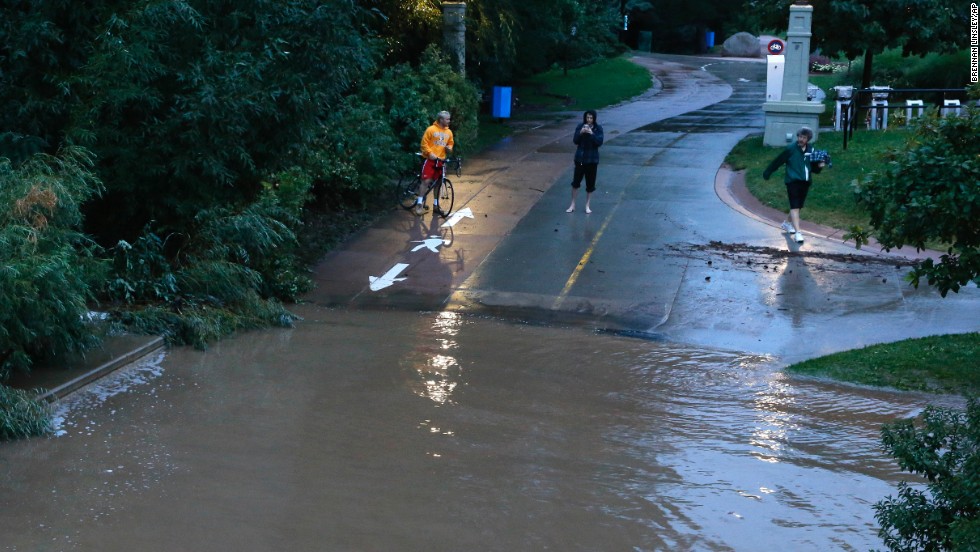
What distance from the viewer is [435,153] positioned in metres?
16.5

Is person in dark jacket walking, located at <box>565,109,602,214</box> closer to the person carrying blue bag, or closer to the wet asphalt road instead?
the wet asphalt road

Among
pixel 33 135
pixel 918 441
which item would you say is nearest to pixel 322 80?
pixel 33 135

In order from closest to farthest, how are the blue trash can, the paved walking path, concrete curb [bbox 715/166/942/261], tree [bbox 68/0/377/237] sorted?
1. tree [bbox 68/0/377/237]
2. the paved walking path
3. concrete curb [bbox 715/166/942/261]
4. the blue trash can

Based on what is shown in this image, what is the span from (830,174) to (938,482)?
14681mm

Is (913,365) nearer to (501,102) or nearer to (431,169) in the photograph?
(431,169)

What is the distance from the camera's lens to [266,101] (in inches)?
441

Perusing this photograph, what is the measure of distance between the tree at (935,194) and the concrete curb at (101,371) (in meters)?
6.45

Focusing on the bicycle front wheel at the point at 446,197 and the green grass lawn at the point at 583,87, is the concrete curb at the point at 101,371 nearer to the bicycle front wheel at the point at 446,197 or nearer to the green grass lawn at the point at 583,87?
the bicycle front wheel at the point at 446,197

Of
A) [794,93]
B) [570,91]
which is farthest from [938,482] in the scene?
[570,91]

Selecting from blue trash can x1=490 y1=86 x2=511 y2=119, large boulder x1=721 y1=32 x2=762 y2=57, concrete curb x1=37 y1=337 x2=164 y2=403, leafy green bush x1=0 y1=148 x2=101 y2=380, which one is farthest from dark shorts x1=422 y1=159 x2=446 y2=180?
large boulder x1=721 y1=32 x2=762 y2=57

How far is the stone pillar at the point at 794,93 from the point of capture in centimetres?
2127

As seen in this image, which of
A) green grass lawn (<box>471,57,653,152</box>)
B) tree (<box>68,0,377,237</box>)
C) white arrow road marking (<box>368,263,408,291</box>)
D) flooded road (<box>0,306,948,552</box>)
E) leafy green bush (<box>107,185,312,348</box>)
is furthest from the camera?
green grass lawn (<box>471,57,653,152</box>)

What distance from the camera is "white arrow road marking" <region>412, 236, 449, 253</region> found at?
14.9 metres

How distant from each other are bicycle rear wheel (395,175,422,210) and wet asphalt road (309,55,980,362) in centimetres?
50
